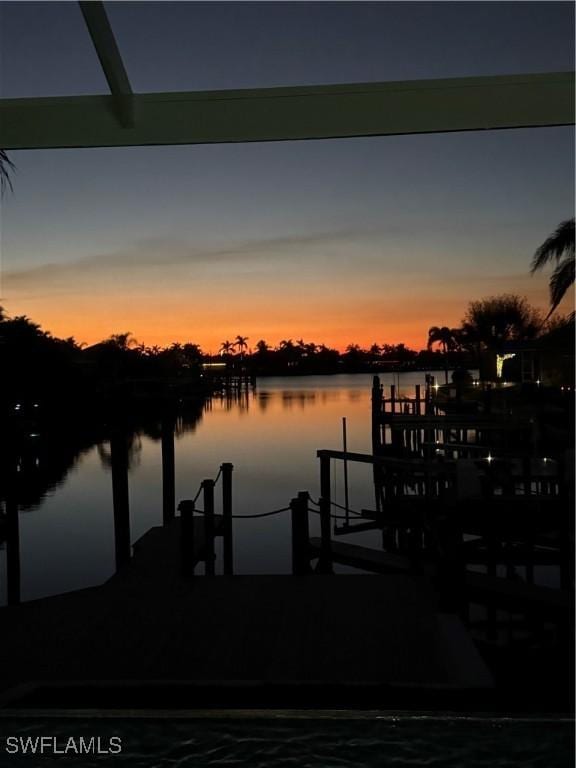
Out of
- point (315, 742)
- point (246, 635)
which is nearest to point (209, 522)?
point (246, 635)

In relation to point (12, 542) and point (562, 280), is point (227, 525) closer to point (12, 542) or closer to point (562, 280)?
point (12, 542)

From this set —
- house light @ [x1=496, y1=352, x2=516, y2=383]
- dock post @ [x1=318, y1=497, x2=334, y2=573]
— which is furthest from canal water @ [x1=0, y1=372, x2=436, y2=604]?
house light @ [x1=496, y1=352, x2=516, y2=383]

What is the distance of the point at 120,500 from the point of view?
21.3 feet

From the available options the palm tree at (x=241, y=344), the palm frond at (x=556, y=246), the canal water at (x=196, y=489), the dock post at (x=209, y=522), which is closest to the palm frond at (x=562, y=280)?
the palm frond at (x=556, y=246)

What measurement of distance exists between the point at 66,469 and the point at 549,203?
13043 mm

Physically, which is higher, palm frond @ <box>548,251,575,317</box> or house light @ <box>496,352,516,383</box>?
palm frond @ <box>548,251,575,317</box>

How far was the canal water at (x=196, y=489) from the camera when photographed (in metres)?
9.02

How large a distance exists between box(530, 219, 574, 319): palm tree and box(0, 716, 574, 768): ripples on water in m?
10.4

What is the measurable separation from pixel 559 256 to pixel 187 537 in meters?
9.03

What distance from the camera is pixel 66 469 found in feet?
59.0

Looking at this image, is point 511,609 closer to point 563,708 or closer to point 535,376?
point 563,708

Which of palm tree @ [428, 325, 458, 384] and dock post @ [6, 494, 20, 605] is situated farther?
palm tree @ [428, 325, 458, 384]

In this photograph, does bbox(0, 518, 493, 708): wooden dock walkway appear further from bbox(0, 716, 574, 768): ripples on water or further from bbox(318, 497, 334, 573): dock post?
bbox(318, 497, 334, 573): dock post

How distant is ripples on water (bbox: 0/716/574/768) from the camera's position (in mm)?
1692
